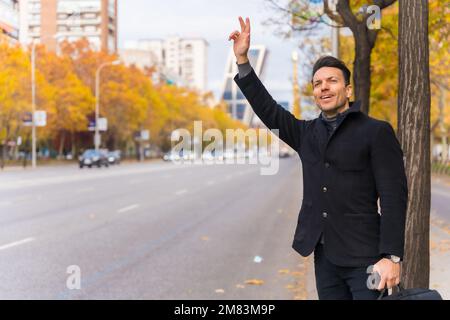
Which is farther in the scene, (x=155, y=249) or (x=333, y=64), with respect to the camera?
(x=155, y=249)

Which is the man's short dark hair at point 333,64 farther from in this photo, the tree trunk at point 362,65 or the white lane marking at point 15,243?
the white lane marking at point 15,243

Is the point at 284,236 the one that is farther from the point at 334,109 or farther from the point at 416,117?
the point at 334,109

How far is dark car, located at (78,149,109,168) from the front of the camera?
186 feet

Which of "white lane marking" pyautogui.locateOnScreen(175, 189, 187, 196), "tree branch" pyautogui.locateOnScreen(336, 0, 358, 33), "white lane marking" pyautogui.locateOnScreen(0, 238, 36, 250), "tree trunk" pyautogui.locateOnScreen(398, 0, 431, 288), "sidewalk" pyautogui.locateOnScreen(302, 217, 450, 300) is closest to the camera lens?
"tree trunk" pyautogui.locateOnScreen(398, 0, 431, 288)

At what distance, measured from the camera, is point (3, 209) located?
712 inches

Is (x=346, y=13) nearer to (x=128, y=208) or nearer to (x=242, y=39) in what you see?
(x=242, y=39)

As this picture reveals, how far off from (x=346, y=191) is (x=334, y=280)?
514mm

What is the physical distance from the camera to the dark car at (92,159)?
5669cm

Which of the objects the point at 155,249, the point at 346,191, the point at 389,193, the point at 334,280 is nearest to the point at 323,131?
the point at 346,191

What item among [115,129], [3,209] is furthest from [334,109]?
[115,129]

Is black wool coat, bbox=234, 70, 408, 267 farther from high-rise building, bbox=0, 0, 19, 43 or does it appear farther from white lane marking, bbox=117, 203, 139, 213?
white lane marking, bbox=117, 203, 139, 213

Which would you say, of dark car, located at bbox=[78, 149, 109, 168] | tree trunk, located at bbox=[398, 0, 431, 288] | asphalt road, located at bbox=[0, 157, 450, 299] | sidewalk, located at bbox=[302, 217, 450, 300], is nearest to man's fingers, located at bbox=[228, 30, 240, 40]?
tree trunk, located at bbox=[398, 0, 431, 288]

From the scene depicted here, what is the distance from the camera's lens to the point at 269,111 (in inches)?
145
